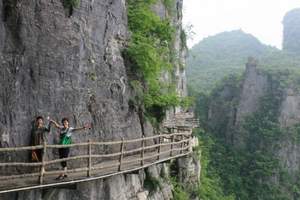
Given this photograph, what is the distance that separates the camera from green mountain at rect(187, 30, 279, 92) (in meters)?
91.7

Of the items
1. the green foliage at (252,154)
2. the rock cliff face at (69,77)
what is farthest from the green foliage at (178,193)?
the green foliage at (252,154)

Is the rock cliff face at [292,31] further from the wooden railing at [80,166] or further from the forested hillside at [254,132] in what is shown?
the wooden railing at [80,166]

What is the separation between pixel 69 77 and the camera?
43.5 feet

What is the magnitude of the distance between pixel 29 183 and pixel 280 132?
53682 mm

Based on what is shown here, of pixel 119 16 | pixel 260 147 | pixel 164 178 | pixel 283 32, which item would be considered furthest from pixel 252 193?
pixel 283 32

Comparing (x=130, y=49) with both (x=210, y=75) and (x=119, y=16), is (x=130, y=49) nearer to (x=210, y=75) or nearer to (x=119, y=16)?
(x=119, y=16)

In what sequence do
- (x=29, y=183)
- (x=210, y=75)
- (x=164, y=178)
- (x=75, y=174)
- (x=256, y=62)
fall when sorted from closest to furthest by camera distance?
(x=29, y=183)
(x=75, y=174)
(x=164, y=178)
(x=256, y=62)
(x=210, y=75)

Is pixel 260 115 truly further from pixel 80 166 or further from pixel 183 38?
pixel 80 166

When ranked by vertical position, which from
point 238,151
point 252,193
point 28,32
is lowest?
point 252,193

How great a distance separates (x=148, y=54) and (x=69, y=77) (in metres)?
5.27

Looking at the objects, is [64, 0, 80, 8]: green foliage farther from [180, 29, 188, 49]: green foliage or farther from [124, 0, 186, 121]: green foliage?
[180, 29, 188, 49]: green foliage

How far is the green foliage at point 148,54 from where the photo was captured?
17.9 metres

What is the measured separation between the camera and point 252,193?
5428 centimetres

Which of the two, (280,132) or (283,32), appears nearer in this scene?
(280,132)
